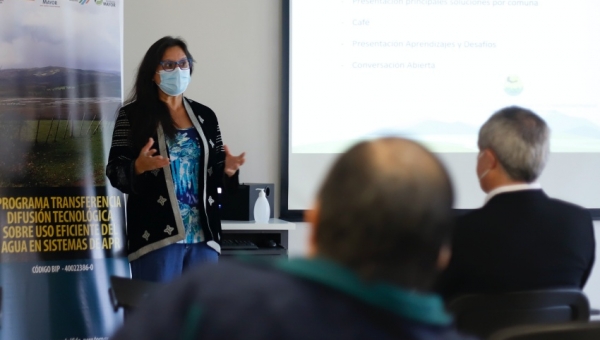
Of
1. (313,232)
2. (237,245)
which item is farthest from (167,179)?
(313,232)

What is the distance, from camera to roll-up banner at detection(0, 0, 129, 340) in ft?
11.6

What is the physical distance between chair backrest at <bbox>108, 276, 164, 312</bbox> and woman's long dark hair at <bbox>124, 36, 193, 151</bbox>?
972mm

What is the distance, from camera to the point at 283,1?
14.6 feet

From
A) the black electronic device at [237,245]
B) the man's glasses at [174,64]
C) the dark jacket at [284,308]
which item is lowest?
the black electronic device at [237,245]

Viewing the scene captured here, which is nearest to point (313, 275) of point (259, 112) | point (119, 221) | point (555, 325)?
point (555, 325)

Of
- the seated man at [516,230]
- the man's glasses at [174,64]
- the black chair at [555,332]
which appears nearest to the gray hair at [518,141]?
the seated man at [516,230]

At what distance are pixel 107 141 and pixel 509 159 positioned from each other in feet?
7.52

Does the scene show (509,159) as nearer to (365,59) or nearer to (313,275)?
(313,275)

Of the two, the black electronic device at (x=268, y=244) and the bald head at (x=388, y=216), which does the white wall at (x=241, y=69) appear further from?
the bald head at (x=388, y=216)

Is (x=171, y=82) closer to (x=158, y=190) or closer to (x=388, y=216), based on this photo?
(x=158, y=190)

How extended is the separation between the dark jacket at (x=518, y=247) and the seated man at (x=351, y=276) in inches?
41.3

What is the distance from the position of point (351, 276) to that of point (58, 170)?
Result: 122 inches

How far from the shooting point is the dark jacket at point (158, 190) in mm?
2807

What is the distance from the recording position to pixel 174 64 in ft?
9.94
